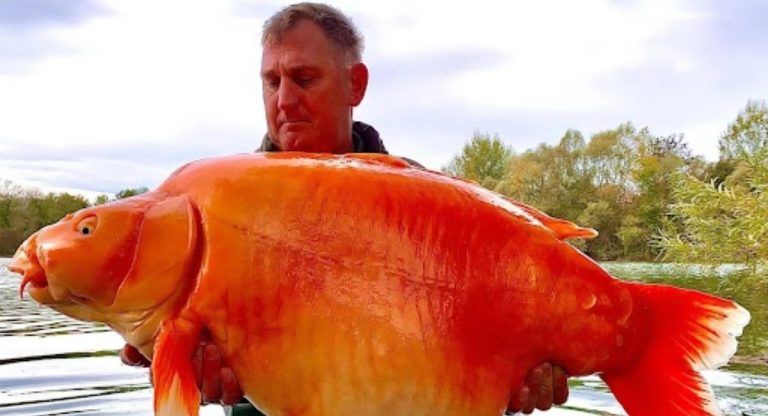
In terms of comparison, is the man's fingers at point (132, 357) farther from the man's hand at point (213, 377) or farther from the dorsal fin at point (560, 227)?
the dorsal fin at point (560, 227)

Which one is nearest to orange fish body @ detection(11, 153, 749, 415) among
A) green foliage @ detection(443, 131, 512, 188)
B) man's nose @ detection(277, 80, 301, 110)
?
man's nose @ detection(277, 80, 301, 110)

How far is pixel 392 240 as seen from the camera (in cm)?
259

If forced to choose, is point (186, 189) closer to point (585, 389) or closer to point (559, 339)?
point (559, 339)

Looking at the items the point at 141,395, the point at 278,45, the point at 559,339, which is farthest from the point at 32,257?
the point at 141,395

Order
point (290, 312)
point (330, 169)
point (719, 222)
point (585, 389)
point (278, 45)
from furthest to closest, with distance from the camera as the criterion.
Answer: point (719, 222), point (585, 389), point (278, 45), point (330, 169), point (290, 312)

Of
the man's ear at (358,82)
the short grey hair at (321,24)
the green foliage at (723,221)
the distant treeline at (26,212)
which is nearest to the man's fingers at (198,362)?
the short grey hair at (321,24)

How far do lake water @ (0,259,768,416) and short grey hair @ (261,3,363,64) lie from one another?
4.00 meters

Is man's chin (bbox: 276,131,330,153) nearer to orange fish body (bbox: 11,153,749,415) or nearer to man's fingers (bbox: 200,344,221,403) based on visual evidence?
orange fish body (bbox: 11,153,749,415)

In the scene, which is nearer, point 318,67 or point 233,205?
point 233,205

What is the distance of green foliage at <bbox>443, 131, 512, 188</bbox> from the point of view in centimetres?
7050

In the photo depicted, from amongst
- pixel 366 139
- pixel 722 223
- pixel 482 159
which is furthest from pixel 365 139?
pixel 482 159

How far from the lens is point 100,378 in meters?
10.1

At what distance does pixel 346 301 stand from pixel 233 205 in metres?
0.41

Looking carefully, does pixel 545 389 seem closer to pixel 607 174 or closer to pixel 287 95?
pixel 287 95
